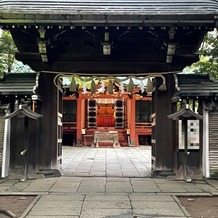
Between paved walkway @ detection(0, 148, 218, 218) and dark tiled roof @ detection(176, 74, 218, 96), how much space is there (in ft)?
6.85

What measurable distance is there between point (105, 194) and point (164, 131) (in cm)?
281

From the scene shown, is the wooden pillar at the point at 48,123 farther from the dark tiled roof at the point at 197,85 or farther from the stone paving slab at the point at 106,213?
the stone paving slab at the point at 106,213

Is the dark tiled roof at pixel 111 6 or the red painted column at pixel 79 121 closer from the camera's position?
the dark tiled roof at pixel 111 6

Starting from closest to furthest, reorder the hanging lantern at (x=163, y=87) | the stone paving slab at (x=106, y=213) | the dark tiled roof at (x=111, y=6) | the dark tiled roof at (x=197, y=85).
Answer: the stone paving slab at (x=106, y=213), the dark tiled roof at (x=111, y=6), the dark tiled roof at (x=197, y=85), the hanging lantern at (x=163, y=87)

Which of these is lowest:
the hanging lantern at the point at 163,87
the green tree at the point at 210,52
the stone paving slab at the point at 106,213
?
the stone paving slab at the point at 106,213

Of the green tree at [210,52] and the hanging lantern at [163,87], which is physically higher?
the green tree at [210,52]

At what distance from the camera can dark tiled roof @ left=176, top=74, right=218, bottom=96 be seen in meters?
7.71

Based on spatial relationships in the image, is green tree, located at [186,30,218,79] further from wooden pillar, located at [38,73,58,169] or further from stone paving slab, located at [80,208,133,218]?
stone paving slab, located at [80,208,133,218]

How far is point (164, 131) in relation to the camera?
27.5 ft

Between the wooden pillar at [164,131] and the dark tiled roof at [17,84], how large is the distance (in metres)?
3.22

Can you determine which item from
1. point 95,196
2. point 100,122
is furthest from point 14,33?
point 100,122

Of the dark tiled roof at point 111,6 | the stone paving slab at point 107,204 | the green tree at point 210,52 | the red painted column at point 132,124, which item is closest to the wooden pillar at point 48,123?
the dark tiled roof at point 111,6

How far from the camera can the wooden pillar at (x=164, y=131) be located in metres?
8.29

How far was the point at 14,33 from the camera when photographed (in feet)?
26.0
